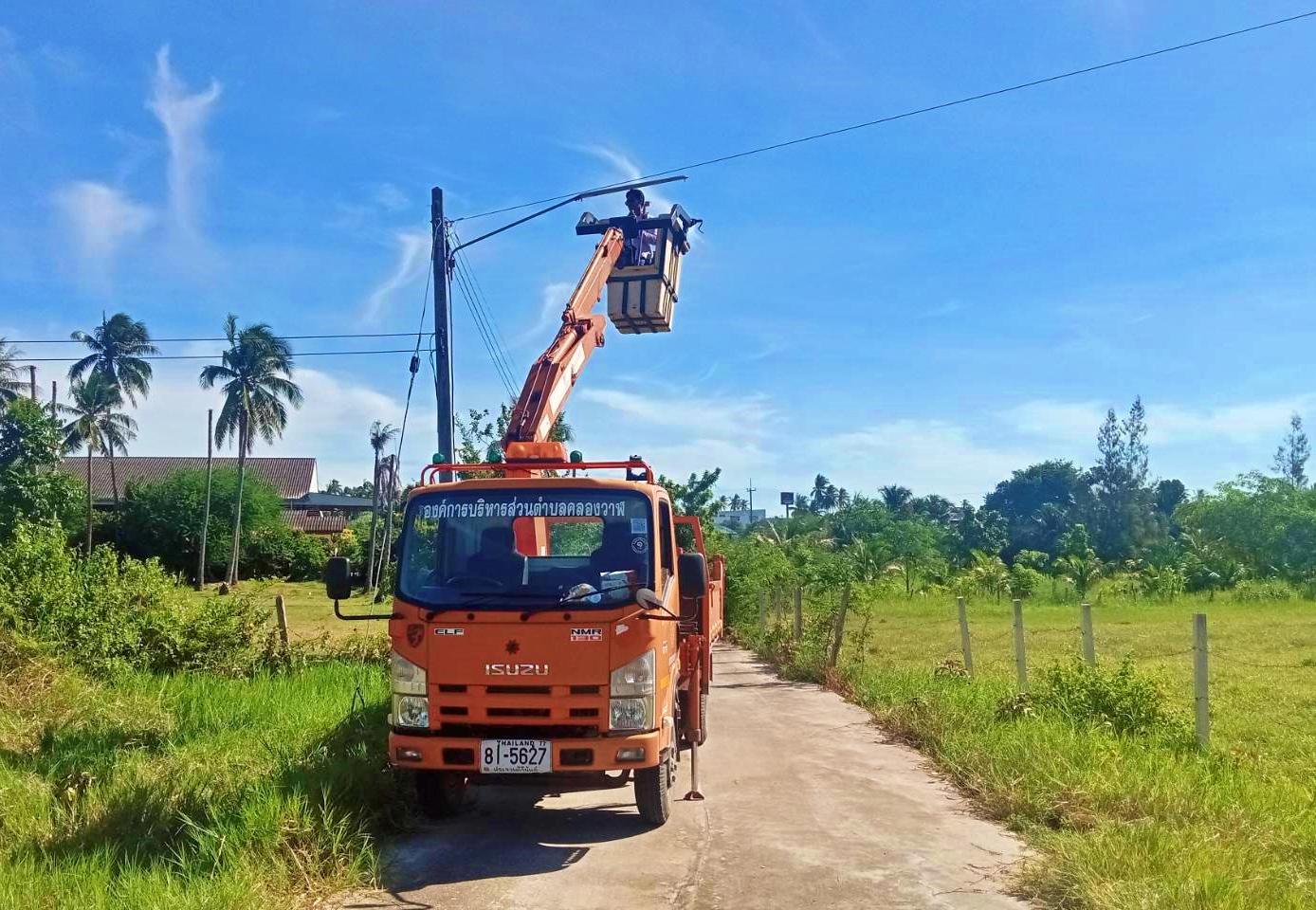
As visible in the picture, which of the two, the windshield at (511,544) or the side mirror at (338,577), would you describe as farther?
the side mirror at (338,577)

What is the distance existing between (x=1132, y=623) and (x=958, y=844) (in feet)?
69.5

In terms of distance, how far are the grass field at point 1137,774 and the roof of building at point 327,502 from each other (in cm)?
5553

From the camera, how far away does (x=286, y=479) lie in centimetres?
7069

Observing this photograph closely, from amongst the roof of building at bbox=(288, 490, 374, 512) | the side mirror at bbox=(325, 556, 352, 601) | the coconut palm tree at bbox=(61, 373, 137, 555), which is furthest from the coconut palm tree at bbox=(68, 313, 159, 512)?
the side mirror at bbox=(325, 556, 352, 601)

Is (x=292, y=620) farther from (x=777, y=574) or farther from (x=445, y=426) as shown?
(x=445, y=426)

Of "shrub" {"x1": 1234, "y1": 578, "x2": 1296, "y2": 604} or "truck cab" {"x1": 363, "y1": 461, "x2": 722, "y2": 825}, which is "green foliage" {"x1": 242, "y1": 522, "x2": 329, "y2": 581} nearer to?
"shrub" {"x1": 1234, "y1": 578, "x2": 1296, "y2": 604}

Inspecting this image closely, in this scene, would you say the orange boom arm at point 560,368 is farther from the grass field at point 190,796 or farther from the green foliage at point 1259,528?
the green foliage at point 1259,528

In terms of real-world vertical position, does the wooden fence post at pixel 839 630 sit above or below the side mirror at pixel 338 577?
below

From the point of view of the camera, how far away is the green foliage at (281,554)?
5112 cm

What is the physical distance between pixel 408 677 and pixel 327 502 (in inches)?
2592

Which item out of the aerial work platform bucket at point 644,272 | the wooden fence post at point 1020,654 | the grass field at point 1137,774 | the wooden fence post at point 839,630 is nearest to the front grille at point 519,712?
the grass field at point 1137,774

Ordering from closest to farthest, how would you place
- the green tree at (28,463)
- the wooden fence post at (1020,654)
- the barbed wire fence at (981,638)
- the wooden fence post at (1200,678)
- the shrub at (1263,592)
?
1. the wooden fence post at (1200,678)
2. the barbed wire fence at (981,638)
3. the wooden fence post at (1020,654)
4. the green tree at (28,463)
5. the shrub at (1263,592)

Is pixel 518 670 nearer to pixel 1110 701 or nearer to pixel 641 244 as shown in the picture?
pixel 1110 701

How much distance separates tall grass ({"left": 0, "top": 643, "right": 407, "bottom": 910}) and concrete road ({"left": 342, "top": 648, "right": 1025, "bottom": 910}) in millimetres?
494
